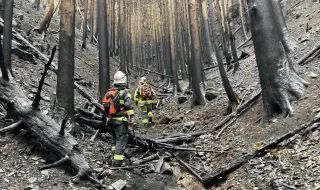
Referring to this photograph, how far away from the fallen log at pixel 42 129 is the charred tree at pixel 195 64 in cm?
691

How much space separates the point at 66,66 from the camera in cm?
643

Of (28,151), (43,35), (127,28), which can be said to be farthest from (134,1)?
(28,151)

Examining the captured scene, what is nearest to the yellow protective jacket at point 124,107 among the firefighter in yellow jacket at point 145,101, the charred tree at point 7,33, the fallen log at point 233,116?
the fallen log at point 233,116

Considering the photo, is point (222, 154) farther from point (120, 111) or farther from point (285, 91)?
point (120, 111)

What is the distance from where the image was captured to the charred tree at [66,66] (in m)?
6.22

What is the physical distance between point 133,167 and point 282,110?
3.03 metres

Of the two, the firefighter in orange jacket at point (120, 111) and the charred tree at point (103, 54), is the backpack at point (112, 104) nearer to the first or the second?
the firefighter in orange jacket at point (120, 111)

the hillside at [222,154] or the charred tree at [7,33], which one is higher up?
the charred tree at [7,33]

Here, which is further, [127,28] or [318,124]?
[127,28]

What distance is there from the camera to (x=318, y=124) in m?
4.87

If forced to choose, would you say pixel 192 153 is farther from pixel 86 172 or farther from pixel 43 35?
pixel 43 35

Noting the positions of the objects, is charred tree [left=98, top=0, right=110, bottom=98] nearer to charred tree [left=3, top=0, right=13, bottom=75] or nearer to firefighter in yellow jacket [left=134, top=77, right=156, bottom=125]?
firefighter in yellow jacket [left=134, top=77, right=156, bottom=125]

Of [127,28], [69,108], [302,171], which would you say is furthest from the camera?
[127,28]

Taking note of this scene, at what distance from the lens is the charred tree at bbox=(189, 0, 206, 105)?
11.4 metres
